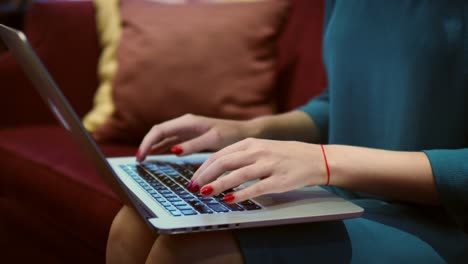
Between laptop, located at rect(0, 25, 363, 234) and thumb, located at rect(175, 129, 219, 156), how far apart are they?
0.13 m

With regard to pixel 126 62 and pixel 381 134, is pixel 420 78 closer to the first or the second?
pixel 381 134

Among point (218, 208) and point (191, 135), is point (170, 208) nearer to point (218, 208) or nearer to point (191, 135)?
point (218, 208)

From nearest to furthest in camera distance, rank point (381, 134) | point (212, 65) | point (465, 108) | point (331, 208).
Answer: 1. point (331, 208)
2. point (465, 108)
3. point (381, 134)
4. point (212, 65)

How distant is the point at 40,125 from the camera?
1.85 meters

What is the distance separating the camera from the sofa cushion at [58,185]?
116cm

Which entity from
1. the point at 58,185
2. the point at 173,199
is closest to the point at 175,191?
the point at 173,199

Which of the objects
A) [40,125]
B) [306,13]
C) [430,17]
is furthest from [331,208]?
[40,125]

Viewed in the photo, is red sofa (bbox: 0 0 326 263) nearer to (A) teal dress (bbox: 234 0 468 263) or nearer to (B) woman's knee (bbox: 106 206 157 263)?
(B) woman's knee (bbox: 106 206 157 263)

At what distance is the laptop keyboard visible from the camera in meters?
0.73

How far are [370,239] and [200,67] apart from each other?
896 mm

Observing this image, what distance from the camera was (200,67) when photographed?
1.57 metres

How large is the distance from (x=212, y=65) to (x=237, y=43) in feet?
0.28

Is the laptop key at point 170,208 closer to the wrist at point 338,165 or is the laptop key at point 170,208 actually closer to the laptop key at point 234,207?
the laptop key at point 234,207

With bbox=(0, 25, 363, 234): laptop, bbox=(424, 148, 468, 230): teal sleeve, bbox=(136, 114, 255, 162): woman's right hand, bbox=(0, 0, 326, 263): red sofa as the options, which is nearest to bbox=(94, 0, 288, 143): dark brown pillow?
bbox=(0, 0, 326, 263): red sofa
